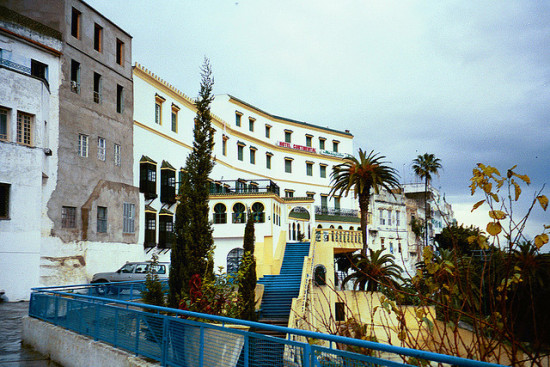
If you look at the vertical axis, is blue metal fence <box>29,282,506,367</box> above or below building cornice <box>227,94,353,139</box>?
below

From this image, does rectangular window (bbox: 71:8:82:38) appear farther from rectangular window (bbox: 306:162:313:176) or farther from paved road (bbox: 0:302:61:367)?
rectangular window (bbox: 306:162:313:176)

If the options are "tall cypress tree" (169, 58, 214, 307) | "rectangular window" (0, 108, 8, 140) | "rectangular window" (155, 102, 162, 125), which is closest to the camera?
"tall cypress tree" (169, 58, 214, 307)

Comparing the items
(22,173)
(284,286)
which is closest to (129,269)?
(22,173)

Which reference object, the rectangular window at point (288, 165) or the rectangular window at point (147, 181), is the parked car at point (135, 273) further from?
the rectangular window at point (288, 165)

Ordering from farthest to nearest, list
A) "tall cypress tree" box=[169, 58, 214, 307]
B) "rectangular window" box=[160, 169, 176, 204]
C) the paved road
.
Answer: "rectangular window" box=[160, 169, 176, 204] → "tall cypress tree" box=[169, 58, 214, 307] → the paved road

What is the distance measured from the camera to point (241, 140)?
4938 centimetres

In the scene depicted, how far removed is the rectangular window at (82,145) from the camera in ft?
93.4

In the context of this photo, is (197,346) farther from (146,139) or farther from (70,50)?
(146,139)

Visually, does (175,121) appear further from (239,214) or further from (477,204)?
(477,204)

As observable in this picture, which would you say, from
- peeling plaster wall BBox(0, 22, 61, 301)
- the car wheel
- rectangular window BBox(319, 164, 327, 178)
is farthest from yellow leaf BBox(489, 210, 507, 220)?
rectangular window BBox(319, 164, 327, 178)

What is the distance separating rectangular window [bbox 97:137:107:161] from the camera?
29984mm

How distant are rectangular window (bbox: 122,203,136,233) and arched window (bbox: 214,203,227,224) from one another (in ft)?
18.7

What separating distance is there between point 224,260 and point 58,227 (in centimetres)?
1035

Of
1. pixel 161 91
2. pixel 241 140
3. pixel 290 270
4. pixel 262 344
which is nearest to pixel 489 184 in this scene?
pixel 262 344
